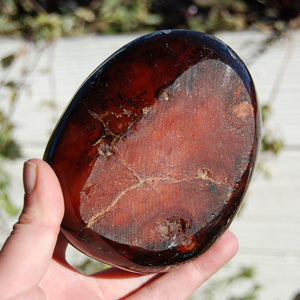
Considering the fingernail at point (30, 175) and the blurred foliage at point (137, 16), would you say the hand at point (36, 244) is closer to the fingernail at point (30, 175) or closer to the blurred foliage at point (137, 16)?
the fingernail at point (30, 175)

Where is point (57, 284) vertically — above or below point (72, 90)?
below

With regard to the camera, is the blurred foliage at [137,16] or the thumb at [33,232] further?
the blurred foliage at [137,16]

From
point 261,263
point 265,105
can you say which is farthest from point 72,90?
point 261,263

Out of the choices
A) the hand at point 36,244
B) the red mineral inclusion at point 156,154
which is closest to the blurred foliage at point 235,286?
the hand at point 36,244

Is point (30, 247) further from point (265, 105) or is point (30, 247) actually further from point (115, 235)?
point (265, 105)

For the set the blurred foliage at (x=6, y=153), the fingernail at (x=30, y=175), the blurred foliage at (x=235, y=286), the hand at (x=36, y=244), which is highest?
the fingernail at (x=30, y=175)

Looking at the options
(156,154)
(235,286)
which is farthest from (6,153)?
Result: (235,286)

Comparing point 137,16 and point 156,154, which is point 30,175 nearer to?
point 156,154
